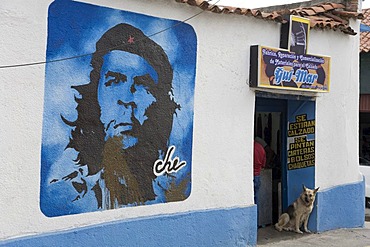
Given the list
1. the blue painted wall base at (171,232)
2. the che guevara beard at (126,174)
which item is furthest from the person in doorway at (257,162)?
the che guevara beard at (126,174)

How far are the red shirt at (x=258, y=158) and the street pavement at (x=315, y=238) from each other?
3.61 ft

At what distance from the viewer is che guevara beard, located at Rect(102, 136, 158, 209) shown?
23.7ft

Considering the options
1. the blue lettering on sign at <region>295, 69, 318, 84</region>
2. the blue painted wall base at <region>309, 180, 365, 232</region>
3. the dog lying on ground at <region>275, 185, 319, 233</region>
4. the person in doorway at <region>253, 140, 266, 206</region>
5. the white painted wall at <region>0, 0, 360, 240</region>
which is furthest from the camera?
the blue painted wall base at <region>309, 180, 365, 232</region>

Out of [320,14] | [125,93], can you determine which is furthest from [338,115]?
[125,93]

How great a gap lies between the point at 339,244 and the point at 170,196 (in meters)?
3.38

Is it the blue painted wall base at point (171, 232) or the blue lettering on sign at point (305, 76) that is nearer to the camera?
the blue painted wall base at point (171, 232)

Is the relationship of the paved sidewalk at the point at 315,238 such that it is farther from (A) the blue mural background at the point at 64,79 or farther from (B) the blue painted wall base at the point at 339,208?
(A) the blue mural background at the point at 64,79

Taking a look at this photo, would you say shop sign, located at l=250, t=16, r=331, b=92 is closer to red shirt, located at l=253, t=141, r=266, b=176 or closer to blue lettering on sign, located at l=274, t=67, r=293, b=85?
blue lettering on sign, located at l=274, t=67, r=293, b=85

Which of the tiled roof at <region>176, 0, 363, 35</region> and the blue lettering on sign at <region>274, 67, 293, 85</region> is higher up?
the tiled roof at <region>176, 0, 363, 35</region>

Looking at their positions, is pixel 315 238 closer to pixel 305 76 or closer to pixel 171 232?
pixel 305 76

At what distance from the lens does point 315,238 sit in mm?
10039

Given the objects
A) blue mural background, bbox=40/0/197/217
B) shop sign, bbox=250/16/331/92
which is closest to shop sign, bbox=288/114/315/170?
shop sign, bbox=250/16/331/92

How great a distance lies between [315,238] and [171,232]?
10.7ft

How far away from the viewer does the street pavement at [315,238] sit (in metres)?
9.62
